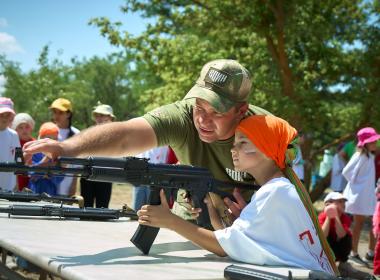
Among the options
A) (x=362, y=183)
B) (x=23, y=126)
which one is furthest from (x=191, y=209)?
(x=362, y=183)

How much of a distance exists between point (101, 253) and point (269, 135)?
877 millimetres

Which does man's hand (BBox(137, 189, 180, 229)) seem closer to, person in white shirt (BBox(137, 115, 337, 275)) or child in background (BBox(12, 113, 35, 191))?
person in white shirt (BBox(137, 115, 337, 275))

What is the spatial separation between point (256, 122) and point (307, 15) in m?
8.66

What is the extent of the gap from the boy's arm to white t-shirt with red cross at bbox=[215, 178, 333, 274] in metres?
0.05

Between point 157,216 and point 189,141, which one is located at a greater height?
point 189,141

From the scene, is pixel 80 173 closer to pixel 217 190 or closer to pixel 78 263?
pixel 78 263

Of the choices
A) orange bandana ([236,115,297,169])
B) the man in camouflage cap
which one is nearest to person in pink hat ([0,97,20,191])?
the man in camouflage cap

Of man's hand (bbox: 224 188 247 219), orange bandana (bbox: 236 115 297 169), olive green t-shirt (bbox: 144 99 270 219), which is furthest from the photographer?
olive green t-shirt (bbox: 144 99 270 219)

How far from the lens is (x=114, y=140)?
2.79 m

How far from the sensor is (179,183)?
263cm

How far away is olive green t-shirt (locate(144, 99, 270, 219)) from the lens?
298cm

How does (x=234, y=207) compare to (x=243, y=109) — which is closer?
(x=234, y=207)

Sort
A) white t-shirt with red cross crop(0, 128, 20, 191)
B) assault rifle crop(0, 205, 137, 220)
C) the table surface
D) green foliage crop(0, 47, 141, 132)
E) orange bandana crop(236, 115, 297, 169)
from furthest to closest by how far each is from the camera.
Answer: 1. green foliage crop(0, 47, 141, 132)
2. white t-shirt with red cross crop(0, 128, 20, 191)
3. assault rifle crop(0, 205, 137, 220)
4. orange bandana crop(236, 115, 297, 169)
5. the table surface

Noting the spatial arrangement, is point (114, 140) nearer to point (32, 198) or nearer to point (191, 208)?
point (191, 208)
